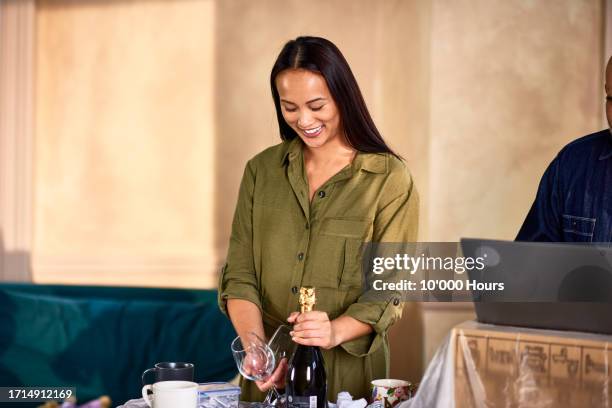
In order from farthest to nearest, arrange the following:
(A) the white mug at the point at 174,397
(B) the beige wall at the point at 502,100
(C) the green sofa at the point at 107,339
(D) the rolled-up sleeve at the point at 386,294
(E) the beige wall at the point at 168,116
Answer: (E) the beige wall at the point at 168,116
(C) the green sofa at the point at 107,339
(B) the beige wall at the point at 502,100
(D) the rolled-up sleeve at the point at 386,294
(A) the white mug at the point at 174,397

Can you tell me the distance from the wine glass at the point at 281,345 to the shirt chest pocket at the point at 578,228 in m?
0.79

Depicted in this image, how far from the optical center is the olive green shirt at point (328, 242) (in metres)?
2.08

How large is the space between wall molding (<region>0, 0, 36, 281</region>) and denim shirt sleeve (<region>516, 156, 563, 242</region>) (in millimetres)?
3065

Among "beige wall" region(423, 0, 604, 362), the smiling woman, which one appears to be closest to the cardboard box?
the smiling woman

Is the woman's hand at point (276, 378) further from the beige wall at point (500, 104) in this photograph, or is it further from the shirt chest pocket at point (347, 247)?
the beige wall at point (500, 104)

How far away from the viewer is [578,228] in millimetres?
2086

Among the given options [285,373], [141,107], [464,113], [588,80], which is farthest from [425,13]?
[285,373]

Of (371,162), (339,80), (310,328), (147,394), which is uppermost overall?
(339,80)

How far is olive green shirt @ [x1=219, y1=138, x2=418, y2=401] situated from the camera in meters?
2.08

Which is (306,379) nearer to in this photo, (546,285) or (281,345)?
(281,345)

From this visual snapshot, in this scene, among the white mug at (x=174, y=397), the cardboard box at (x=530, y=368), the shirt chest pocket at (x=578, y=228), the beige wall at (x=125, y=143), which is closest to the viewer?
the cardboard box at (x=530, y=368)

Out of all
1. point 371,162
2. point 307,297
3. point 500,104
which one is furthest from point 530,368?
point 500,104

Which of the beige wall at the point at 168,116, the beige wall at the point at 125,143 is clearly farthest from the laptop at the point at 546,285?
the beige wall at the point at 125,143

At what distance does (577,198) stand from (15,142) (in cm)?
325
